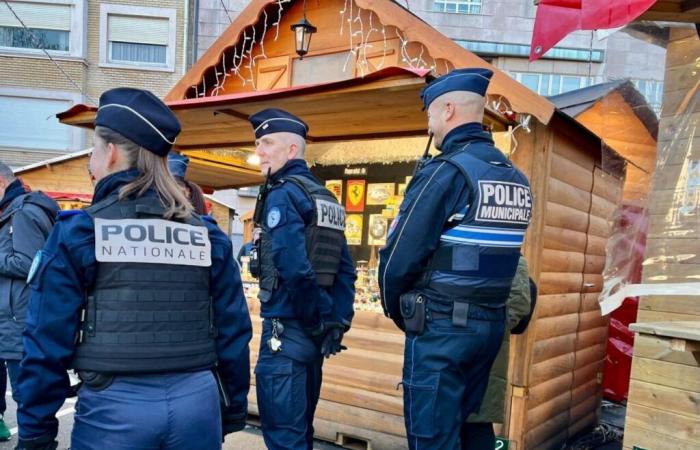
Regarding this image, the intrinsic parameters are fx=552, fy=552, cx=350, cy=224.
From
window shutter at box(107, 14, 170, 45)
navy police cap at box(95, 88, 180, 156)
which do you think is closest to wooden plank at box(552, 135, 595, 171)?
navy police cap at box(95, 88, 180, 156)

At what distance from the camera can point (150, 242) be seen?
5.91ft

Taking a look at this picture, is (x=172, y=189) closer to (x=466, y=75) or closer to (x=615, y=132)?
(x=466, y=75)

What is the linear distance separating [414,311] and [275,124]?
1.54m

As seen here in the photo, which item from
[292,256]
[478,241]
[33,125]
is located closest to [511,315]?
[478,241]

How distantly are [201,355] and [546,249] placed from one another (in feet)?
9.94

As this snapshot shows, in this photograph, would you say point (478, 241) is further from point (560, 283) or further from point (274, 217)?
point (560, 283)

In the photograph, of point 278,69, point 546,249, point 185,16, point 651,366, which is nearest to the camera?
point 651,366

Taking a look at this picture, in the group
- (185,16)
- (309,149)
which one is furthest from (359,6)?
(185,16)

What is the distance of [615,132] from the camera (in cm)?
497

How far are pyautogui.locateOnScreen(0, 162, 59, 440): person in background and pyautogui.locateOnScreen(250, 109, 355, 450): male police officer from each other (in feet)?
5.38

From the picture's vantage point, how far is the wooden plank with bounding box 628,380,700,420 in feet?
10.4

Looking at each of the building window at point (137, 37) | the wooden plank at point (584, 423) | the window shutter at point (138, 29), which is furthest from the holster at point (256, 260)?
the window shutter at point (138, 29)

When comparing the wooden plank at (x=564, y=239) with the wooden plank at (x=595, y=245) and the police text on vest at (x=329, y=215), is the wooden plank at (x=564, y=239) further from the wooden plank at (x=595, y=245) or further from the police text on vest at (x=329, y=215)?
the police text on vest at (x=329, y=215)

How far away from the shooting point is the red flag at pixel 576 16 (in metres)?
2.75
